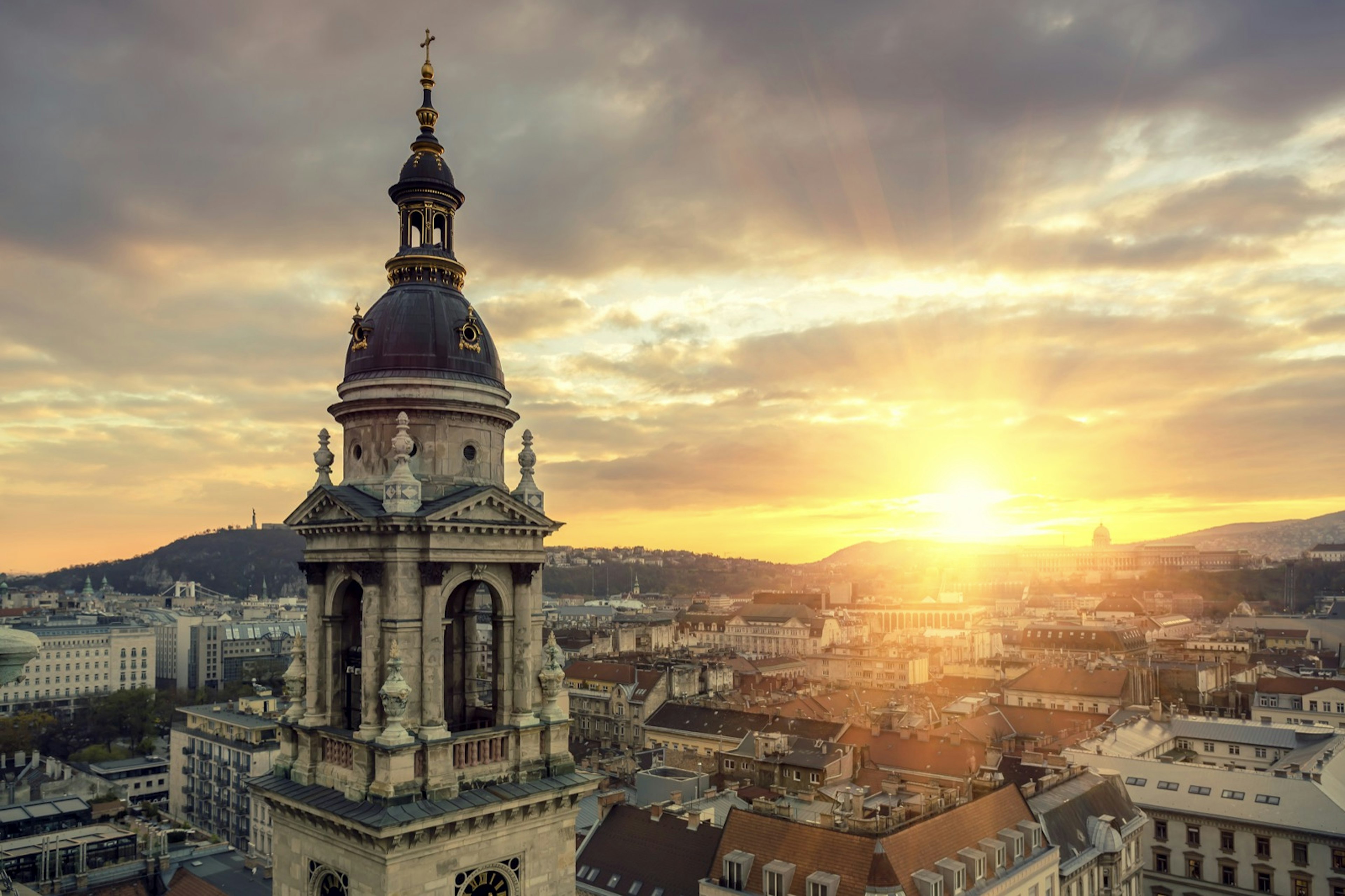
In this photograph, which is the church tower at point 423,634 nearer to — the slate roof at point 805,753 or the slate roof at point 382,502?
the slate roof at point 382,502

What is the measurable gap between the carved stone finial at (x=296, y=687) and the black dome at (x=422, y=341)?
6220 millimetres

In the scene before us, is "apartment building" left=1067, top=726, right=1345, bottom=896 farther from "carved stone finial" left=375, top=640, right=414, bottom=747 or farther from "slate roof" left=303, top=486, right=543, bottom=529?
"carved stone finial" left=375, top=640, right=414, bottom=747

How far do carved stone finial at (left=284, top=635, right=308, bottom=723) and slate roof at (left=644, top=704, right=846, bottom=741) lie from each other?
6895 centimetres

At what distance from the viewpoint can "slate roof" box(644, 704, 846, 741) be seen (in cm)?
8581

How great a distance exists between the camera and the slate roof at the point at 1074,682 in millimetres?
113125

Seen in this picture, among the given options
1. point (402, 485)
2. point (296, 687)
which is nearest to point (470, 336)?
point (402, 485)

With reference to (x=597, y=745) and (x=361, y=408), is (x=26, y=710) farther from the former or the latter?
(x=361, y=408)

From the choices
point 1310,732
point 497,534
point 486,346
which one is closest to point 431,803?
point 497,534

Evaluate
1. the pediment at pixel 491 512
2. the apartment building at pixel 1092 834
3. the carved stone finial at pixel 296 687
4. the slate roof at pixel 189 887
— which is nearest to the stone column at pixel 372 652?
the pediment at pixel 491 512

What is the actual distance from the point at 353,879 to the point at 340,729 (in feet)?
9.88

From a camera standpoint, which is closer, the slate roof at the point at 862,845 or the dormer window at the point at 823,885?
the dormer window at the point at 823,885

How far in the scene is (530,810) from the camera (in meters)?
19.2

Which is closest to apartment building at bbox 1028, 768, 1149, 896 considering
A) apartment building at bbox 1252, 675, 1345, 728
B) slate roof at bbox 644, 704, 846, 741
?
slate roof at bbox 644, 704, 846, 741

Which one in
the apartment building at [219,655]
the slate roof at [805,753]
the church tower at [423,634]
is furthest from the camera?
the apartment building at [219,655]
